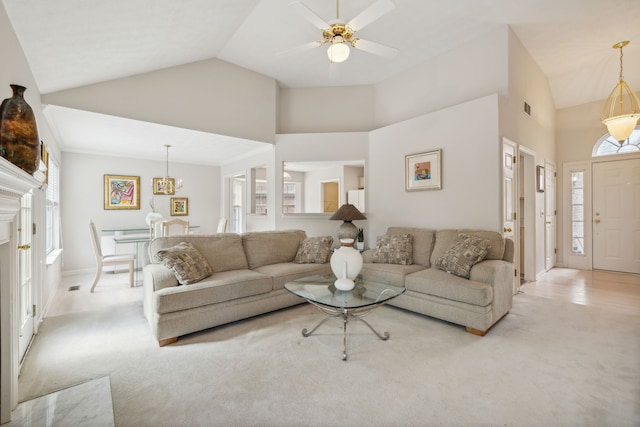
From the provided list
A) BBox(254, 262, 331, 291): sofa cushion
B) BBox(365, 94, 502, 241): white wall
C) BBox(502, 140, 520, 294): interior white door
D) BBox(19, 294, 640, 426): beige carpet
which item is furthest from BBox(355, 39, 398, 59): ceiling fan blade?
BBox(19, 294, 640, 426): beige carpet

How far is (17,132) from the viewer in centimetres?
146

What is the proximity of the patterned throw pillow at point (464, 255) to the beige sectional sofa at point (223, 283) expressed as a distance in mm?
1398

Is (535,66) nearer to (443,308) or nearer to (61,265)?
(443,308)

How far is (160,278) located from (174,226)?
2.26 meters

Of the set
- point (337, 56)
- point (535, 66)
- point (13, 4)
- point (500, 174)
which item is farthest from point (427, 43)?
point (13, 4)

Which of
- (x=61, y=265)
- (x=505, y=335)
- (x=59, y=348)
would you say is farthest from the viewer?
(x=61, y=265)

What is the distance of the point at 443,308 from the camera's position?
2.77m

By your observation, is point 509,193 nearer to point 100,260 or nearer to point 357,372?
point 357,372

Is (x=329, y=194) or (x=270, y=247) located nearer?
(x=270, y=247)

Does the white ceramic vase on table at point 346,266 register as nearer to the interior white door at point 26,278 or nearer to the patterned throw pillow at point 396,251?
the patterned throw pillow at point 396,251

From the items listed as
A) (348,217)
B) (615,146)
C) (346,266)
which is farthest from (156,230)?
(615,146)

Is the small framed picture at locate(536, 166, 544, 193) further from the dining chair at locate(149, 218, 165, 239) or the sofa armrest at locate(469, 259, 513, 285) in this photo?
the dining chair at locate(149, 218, 165, 239)

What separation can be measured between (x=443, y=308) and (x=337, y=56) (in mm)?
2534

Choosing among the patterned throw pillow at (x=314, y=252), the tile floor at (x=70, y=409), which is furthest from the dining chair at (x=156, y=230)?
the tile floor at (x=70, y=409)
